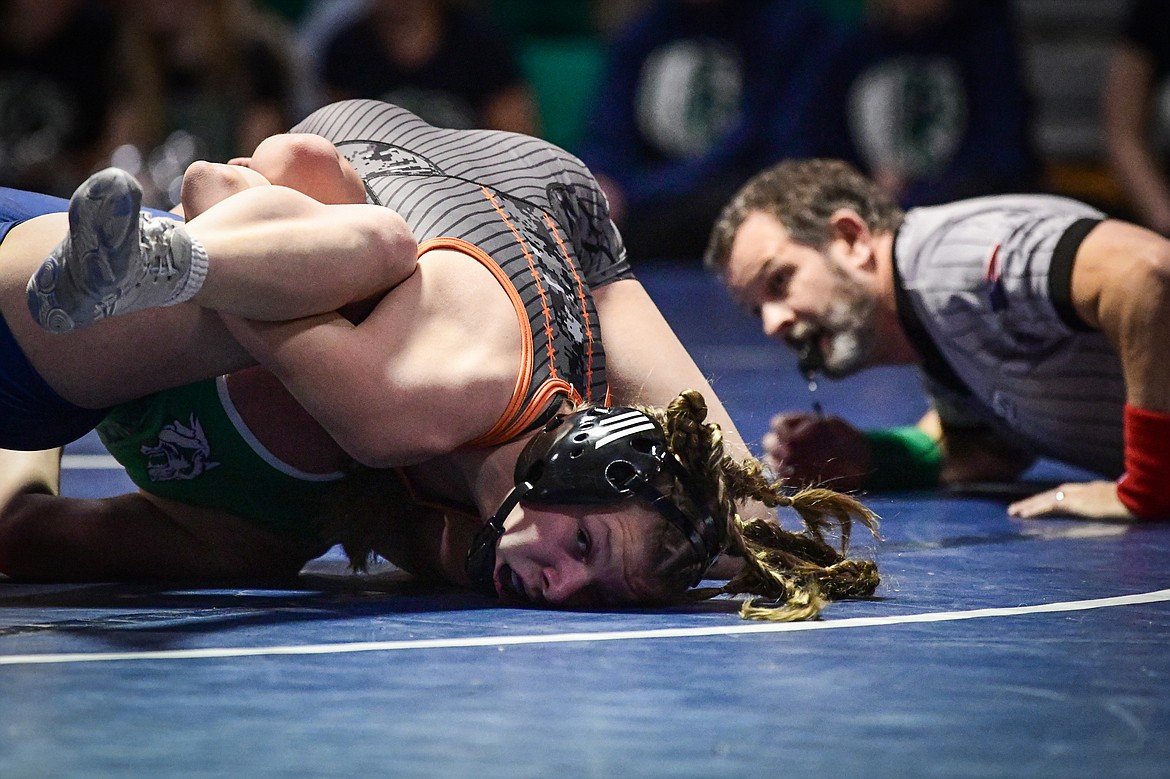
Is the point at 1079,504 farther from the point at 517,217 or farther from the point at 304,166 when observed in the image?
the point at 304,166

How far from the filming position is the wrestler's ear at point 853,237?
3.31 meters

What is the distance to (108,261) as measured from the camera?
1.76 m

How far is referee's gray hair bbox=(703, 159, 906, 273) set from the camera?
10.9ft

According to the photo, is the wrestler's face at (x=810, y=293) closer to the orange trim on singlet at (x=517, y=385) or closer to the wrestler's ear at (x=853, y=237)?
the wrestler's ear at (x=853, y=237)

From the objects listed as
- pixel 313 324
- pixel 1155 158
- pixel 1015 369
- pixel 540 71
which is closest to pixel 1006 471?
pixel 1015 369

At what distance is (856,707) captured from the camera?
159 centimetres

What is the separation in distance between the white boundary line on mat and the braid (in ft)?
0.18

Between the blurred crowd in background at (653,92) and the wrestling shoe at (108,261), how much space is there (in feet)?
14.1

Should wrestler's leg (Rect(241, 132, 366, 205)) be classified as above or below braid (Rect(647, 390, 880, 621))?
above

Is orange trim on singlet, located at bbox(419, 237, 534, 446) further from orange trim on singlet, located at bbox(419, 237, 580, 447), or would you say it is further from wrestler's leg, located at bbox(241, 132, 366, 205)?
wrestler's leg, located at bbox(241, 132, 366, 205)

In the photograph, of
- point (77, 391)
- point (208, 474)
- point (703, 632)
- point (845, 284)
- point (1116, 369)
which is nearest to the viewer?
point (703, 632)

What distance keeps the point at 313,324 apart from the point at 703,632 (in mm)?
578

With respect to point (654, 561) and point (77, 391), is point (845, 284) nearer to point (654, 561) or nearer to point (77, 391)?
point (654, 561)

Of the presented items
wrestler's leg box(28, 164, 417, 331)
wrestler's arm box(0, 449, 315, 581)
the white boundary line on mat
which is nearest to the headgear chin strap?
the white boundary line on mat
